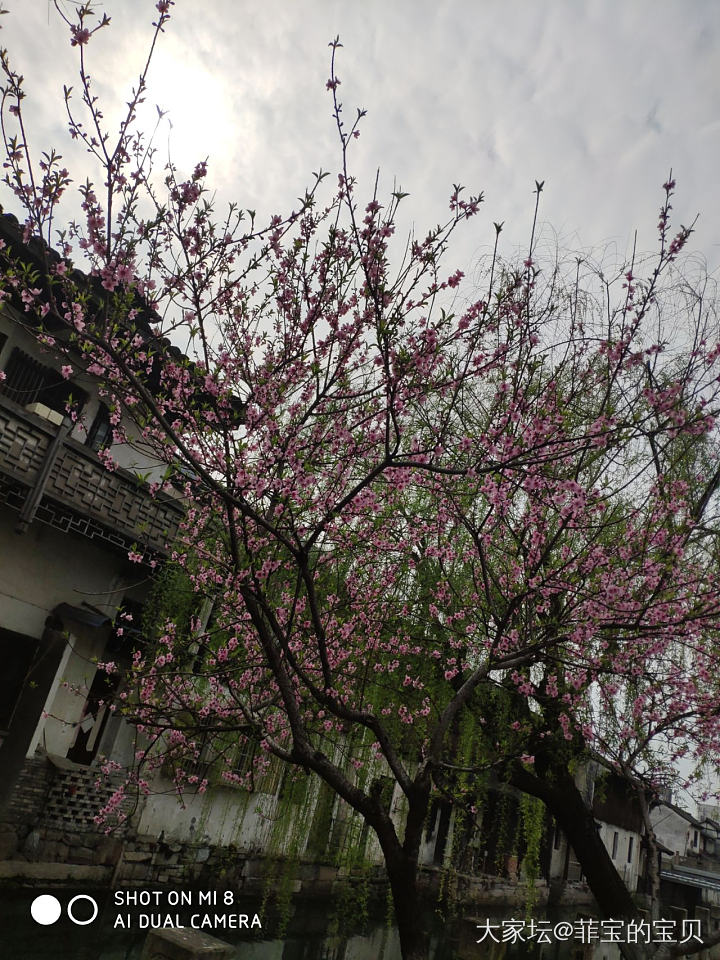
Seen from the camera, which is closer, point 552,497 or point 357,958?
point 552,497

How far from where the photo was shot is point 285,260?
6.27 meters

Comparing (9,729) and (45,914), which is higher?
(9,729)

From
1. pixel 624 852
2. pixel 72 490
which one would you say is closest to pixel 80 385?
pixel 72 490

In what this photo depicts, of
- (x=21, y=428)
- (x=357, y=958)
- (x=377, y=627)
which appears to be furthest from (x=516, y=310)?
(x=357, y=958)

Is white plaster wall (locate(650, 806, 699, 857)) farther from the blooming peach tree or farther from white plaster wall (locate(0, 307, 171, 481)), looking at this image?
white plaster wall (locate(0, 307, 171, 481))

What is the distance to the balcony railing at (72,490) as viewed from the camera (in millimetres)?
10008

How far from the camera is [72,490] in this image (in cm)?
1090

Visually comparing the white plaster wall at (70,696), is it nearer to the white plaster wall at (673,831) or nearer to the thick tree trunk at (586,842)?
the thick tree trunk at (586,842)

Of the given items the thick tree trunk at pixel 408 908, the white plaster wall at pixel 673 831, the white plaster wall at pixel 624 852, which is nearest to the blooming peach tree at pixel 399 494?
the thick tree trunk at pixel 408 908

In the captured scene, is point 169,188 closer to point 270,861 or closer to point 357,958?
point 270,861

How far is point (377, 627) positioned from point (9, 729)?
Answer: 6.75m

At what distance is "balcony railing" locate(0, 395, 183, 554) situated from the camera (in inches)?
394

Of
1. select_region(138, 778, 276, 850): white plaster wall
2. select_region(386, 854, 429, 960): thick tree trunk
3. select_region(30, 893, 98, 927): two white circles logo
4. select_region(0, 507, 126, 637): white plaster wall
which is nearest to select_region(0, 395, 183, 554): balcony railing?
select_region(0, 507, 126, 637): white plaster wall

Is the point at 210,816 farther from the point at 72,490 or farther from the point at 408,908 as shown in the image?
the point at 408,908
